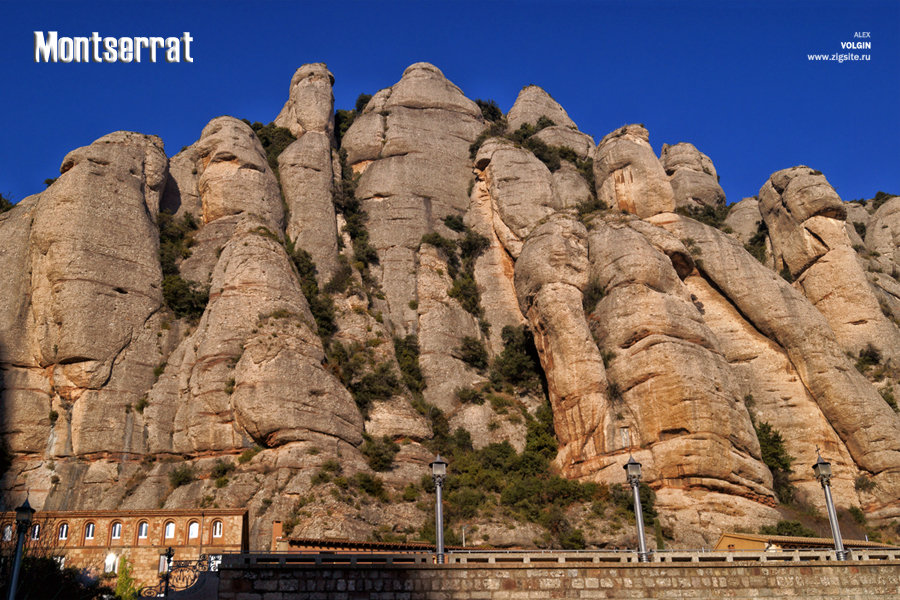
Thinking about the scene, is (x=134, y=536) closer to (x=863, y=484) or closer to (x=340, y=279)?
(x=340, y=279)

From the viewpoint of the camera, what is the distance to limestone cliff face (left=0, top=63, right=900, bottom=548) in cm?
4400

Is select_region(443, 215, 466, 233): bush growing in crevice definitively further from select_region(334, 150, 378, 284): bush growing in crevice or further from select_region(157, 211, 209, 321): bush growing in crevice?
select_region(157, 211, 209, 321): bush growing in crevice

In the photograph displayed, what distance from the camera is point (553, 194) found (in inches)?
2569

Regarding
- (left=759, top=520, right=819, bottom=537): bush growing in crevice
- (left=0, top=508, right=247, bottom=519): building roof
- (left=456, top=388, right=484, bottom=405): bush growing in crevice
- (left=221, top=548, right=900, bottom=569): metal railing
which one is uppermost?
(left=456, top=388, right=484, bottom=405): bush growing in crevice

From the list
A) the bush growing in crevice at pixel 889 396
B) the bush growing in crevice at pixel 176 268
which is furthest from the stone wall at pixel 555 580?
the bush growing in crevice at pixel 176 268

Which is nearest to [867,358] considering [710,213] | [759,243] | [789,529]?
[759,243]

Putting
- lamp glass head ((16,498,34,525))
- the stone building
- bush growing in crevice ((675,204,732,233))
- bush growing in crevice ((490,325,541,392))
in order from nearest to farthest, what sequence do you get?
lamp glass head ((16,498,34,525))
the stone building
bush growing in crevice ((490,325,541,392))
bush growing in crevice ((675,204,732,233))

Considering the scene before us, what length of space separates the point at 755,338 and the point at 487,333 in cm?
1858

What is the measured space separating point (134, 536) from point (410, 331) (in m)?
25.5

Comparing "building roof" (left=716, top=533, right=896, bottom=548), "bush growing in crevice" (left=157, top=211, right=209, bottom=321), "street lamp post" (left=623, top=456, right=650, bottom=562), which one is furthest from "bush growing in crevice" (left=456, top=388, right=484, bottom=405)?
"street lamp post" (left=623, top=456, right=650, bottom=562)

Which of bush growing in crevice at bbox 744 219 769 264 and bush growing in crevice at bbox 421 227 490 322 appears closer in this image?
bush growing in crevice at bbox 421 227 490 322

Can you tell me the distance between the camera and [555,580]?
24.3 metres

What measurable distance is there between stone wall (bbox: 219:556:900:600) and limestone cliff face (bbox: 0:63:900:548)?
49.5 feet

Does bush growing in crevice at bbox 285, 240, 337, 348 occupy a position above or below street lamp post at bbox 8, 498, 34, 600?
above
